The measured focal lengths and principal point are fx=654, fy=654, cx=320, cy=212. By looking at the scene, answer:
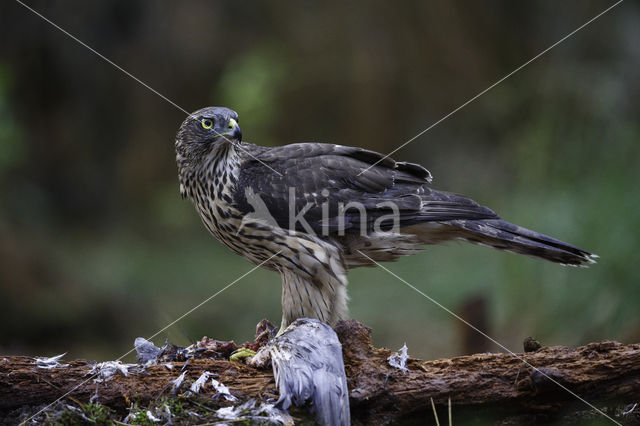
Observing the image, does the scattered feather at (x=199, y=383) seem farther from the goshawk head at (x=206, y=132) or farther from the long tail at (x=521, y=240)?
the long tail at (x=521, y=240)

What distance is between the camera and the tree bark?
2668mm

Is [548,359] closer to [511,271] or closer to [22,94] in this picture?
[511,271]

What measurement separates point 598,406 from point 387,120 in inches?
263

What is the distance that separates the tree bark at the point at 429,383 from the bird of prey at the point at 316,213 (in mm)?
857

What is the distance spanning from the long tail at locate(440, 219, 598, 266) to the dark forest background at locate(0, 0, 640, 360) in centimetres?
260

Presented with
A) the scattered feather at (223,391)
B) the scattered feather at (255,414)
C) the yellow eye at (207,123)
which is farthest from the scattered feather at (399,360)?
the yellow eye at (207,123)

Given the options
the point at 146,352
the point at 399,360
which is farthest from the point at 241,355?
the point at 399,360

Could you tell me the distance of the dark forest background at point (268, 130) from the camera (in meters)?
6.97

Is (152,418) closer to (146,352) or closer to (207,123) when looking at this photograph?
(146,352)

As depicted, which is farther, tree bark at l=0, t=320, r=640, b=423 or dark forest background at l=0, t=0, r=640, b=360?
dark forest background at l=0, t=0, r=640, b=360

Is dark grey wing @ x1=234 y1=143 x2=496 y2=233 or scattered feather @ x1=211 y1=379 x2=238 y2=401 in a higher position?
dark grey wing @ x1=234 y1=143 x2=496 y2=233

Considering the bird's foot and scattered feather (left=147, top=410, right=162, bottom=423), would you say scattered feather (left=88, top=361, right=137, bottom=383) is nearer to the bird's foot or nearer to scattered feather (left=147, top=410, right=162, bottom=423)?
scattered feather (left=147, top=410, right=162, bottom=423)

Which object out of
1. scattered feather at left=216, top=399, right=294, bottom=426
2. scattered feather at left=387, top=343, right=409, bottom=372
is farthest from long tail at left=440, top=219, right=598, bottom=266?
scattered feather at left=216, top=399, right=294, bottom=426

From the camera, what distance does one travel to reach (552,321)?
582 centimetres
